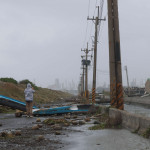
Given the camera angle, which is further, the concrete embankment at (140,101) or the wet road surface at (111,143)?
the concrete embankment at (140,101)

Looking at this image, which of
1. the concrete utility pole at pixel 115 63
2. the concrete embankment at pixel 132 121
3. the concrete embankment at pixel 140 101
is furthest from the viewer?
the concrete embankment at pixel 140 101

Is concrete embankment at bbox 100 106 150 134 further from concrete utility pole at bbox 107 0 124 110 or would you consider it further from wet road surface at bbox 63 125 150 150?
concrete utility pole at bbox 107 0 124 110

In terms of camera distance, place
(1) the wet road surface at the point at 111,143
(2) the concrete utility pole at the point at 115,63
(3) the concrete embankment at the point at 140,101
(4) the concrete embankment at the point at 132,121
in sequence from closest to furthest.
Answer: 1. (1) the wet road surface at the point at 111,143
2. (4) the concrete embankment at the point at 132,121
3. (2) the concrete utility pole at the point at 115,63
4. (3) the concrete embankment at the point at 140,101

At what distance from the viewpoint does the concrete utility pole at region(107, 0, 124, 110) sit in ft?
35.7

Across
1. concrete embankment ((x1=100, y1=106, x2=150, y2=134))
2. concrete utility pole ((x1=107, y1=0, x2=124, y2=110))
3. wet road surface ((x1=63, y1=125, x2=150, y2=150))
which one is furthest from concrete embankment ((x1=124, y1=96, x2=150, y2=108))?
wet road surface ((x1=63, y1=125, x2=150, y2=150))

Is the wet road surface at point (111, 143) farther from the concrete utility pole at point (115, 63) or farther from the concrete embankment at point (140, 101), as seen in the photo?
the concrete embankment at point (140, 101)

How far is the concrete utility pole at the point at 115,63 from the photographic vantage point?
428 inches

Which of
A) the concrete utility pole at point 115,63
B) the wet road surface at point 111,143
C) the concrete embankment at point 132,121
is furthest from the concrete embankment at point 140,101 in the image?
the wet road surface at point 111,143

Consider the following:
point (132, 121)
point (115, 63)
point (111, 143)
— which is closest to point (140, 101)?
point (115, 63)

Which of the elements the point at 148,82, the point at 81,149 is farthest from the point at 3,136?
the point at 148,82

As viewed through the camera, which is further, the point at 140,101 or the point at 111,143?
the point at 140,101

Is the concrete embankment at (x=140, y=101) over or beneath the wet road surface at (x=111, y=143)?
over

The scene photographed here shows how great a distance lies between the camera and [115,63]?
1105 cm

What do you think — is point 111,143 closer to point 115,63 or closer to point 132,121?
point 132,121
